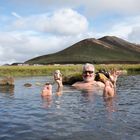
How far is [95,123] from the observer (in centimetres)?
1421

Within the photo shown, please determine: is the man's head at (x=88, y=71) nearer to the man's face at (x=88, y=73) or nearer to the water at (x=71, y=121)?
the man's face at (x=88, y=73)

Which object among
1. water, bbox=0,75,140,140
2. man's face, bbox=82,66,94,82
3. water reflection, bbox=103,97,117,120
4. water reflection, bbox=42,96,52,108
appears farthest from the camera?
man's face, bbox=82,66,94,82

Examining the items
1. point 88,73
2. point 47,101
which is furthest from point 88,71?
point 47,101

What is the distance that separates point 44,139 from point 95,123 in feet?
9.33

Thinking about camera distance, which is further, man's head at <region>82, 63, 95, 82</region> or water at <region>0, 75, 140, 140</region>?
man's head at <region>82, 63, 95, 82</region>

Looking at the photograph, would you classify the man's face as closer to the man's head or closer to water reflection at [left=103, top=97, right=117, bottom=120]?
the man's head

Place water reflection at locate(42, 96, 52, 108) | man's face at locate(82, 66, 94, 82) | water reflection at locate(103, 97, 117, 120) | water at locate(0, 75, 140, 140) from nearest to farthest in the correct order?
water at locate(0, 75, 140, 140) → water reflection at locate(103, 97, 117, 120) → water reflection at locate(42, 96, 52, 108) → man's face at locate(82, 66, 94, 82)

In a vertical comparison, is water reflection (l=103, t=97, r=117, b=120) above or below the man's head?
below

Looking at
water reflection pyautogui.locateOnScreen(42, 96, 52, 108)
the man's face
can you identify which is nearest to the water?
water reflection pyautogui.locateOnScreen(42, 96, 52, 108)

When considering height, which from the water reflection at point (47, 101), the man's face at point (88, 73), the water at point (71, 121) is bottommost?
the water at point (71, 121)

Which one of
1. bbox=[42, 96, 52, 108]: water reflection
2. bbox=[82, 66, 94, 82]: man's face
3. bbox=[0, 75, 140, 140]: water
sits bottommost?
bbox=[0, 75, 140, 140]: water

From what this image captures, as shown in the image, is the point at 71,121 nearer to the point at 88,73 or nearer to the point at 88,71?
the point at 88,71

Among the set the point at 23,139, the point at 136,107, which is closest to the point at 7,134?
the point at 23,139

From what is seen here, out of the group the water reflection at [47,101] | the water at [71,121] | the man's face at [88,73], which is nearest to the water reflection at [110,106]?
the water at [71,121]
